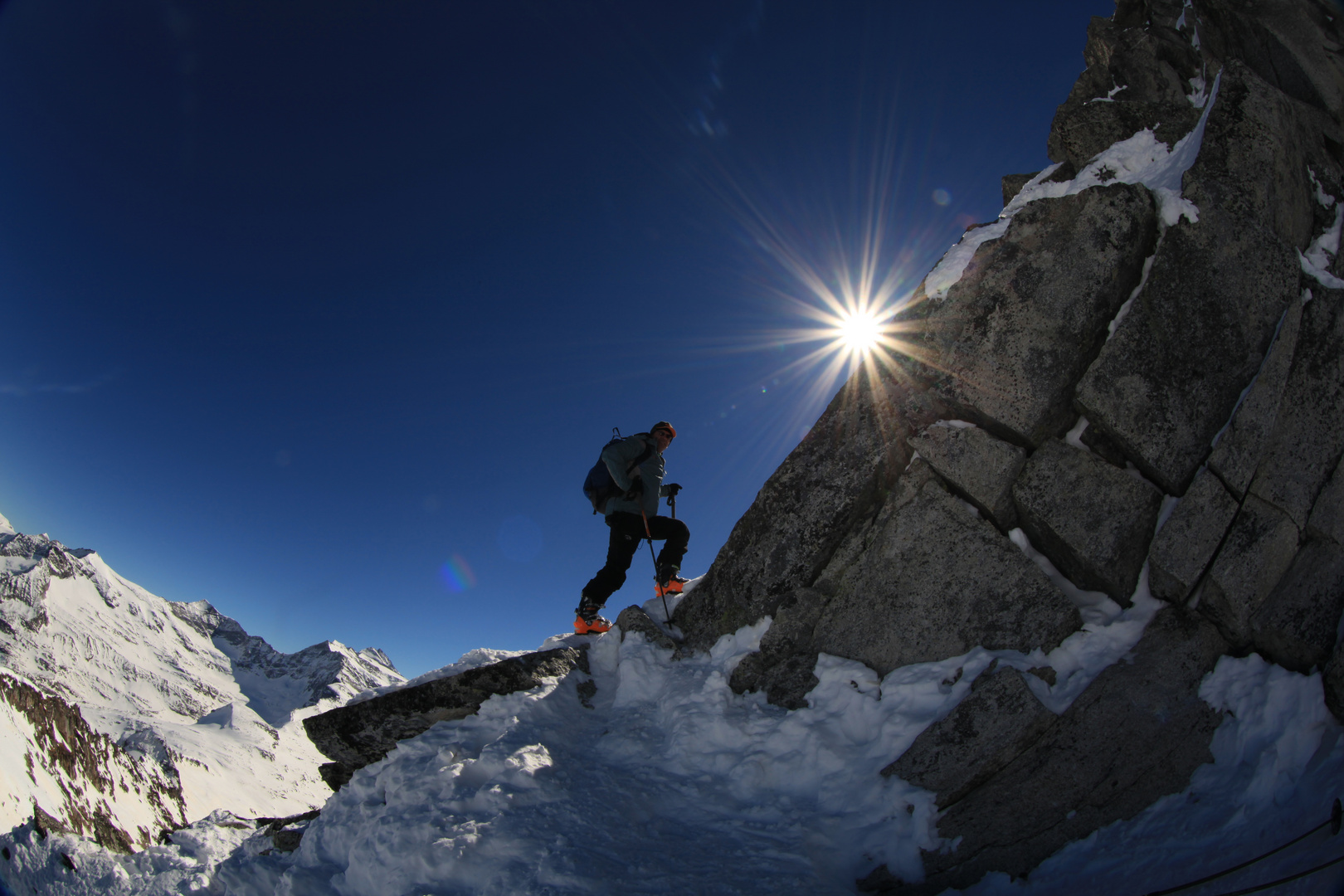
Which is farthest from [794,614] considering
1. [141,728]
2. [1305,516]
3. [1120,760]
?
[141,728]

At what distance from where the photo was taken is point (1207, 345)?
25.5ft

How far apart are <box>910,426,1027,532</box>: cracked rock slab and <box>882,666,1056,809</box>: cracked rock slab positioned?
2395mm

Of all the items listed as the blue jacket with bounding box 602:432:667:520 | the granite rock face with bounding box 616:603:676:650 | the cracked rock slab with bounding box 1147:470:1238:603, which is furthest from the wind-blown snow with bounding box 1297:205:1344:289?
the granite rock face with bounding box 616:603:676:650

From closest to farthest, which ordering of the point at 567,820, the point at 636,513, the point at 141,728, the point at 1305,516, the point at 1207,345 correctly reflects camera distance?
the point at 567,820 → the point at 1305,516 → the point at 1207,345 → the point at 636,513 → the point at 141,728

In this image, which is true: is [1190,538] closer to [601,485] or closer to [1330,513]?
[1330,513]

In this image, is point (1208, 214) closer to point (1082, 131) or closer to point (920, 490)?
point (1082, 131)

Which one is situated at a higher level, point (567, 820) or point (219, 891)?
point (567, 820)

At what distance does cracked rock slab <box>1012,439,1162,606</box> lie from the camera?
745 cm

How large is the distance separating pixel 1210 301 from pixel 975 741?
22.3 ft

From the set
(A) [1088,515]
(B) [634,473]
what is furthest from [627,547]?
(A) [1088,515]

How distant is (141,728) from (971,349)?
255601mm

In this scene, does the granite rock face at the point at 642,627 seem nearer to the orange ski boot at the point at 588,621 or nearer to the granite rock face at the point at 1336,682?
the orange ski boot at the point at 588,621

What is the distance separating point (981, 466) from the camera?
827 centimetres

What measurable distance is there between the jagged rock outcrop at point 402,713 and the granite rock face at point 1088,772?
527 cm
